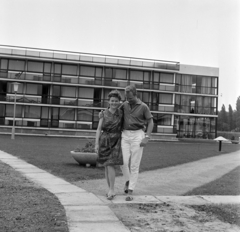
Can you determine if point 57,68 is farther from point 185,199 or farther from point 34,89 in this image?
point 185,199

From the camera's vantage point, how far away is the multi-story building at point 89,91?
145 ft

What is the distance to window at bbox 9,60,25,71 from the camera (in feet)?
146

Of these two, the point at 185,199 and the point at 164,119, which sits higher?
the point at 164,119

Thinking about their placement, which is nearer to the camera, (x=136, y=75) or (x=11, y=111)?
(x=11, y=111)

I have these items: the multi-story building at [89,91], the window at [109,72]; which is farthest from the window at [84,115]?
the window at [109,72]

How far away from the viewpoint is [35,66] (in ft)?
148

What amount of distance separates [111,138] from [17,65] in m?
40.0

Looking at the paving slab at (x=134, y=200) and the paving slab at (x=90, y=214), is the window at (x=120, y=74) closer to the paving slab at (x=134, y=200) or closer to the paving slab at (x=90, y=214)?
the paving slab at (x=134, y=200)

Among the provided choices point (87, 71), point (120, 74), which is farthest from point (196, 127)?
point (87, 71)

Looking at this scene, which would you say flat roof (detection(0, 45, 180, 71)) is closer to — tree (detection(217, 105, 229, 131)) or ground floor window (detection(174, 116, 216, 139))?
ground floor window (detection(174, 116, 216, 139))

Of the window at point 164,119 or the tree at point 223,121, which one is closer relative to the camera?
the window at point 164,119

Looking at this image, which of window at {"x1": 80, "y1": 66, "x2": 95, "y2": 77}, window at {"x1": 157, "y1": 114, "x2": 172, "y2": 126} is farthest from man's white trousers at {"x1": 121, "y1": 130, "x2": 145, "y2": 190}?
window at {"x1": 157, "y1": 114, "x2": 172, "y2": 126}

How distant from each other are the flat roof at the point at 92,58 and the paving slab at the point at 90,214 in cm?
4000

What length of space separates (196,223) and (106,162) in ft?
7.07
